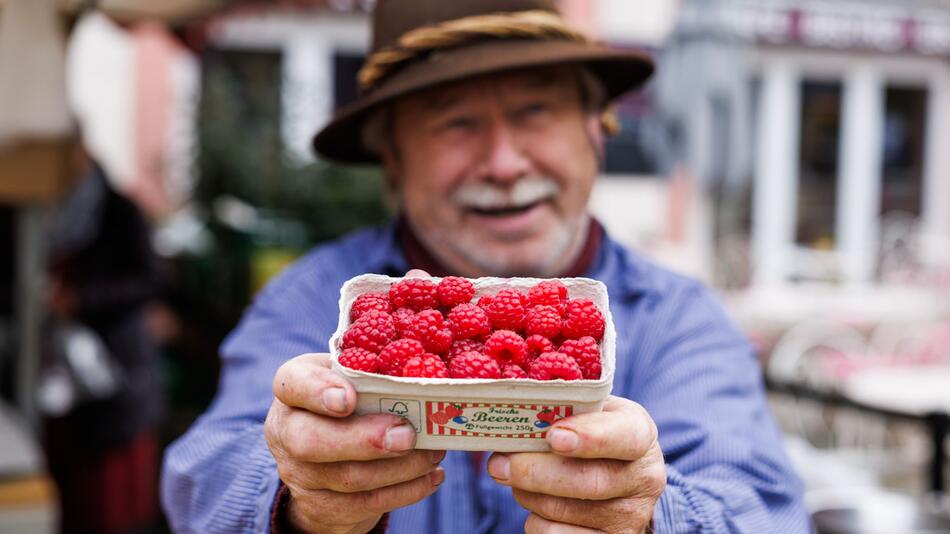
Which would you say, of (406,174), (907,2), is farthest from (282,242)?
(907,2)

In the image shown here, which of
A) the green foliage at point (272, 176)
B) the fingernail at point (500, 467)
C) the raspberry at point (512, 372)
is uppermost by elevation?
the raspberry at point (512, 372)

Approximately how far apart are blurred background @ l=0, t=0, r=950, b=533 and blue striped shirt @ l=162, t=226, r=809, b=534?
2.95 feet

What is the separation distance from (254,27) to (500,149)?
6.58 metres

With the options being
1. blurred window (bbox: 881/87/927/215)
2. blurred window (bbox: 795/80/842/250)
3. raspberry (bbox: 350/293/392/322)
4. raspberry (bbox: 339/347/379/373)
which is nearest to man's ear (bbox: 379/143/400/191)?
raspberry (bbox: 350/293/392/322)

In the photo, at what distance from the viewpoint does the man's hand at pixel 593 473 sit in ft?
3.00

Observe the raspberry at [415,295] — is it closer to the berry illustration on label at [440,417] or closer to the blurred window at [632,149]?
the berry illustration on label at [440,417]

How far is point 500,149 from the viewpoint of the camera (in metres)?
1.54

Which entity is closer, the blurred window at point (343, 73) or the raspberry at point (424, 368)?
the raspberry at point (424, 368)

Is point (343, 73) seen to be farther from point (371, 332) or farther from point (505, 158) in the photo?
point (371, 332)

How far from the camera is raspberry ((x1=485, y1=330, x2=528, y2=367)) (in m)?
→ 0.92

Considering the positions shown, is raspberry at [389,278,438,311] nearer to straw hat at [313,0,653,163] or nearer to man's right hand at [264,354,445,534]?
man's right hand at [264,354,445,534]

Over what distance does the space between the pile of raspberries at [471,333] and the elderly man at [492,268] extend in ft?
1.02

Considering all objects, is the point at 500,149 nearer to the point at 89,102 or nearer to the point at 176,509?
the point at 176,509

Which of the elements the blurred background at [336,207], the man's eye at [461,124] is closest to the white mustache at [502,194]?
the man's eye at [461,124]
